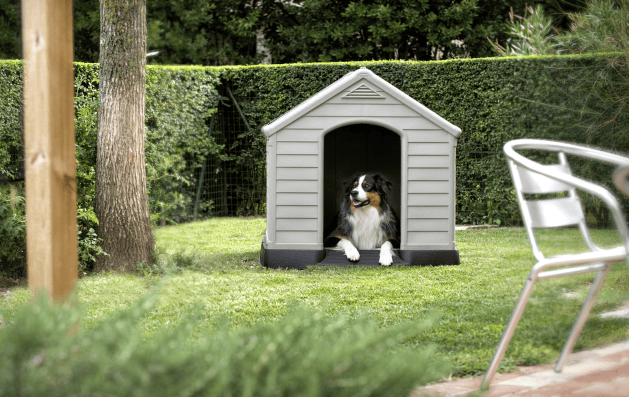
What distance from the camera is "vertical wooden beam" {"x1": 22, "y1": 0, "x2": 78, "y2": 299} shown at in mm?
1677

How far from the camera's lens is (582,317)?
1897 mm

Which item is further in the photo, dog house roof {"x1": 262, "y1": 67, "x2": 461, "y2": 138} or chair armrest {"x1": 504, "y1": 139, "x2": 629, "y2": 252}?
dog house roof {"x1": 262, "y1": 67, "x2": 461, "y2": 138}

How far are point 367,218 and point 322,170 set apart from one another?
0.61 m

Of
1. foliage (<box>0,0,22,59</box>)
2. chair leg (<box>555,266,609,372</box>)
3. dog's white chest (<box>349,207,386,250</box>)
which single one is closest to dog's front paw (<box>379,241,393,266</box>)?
dog's white chest (<box>349,207,386,250</box>)

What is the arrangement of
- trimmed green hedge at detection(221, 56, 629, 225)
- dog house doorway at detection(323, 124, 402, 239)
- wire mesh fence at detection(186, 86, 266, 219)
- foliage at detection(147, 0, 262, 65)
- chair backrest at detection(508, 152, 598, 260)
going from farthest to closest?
foliage at detection(147, 0, 262, 65) < wire mesh fence at detection(186, 86, 266, 219) < trimmed green hedge at detection(221, 56, 629, 225) < dog house doorway at detection(323, 124, 402, 239) < chair backrest at detection(508, 152, 598, 260)

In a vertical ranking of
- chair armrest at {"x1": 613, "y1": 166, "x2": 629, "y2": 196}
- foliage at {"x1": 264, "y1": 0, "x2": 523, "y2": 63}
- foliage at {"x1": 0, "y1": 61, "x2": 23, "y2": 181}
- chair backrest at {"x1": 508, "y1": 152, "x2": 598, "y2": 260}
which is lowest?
chair backrest at {"x1": 508, "y1": 152, "x2": 598, "y2": 260}

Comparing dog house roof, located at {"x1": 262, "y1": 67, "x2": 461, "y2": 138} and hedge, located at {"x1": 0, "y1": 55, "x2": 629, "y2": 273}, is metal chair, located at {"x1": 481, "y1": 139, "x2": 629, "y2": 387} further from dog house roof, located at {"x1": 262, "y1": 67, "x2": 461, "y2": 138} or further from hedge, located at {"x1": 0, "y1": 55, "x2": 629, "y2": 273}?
hedge, located at {"x1": 0, "y1": 55, "x2": 629, "y2": 273}

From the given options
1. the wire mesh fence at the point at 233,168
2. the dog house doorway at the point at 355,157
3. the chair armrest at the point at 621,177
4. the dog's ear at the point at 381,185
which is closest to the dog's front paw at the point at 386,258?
the dog's ear at the point at 381,185

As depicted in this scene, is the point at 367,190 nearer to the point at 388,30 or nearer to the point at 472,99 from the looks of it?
the point at 472,99

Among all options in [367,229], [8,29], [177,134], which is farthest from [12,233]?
[8,29]

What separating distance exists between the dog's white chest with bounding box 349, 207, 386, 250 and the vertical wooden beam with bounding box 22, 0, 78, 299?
3222 mm

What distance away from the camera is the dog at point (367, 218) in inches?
185

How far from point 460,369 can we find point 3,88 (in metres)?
4.65

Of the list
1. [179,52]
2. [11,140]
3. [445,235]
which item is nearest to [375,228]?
[445,235]
